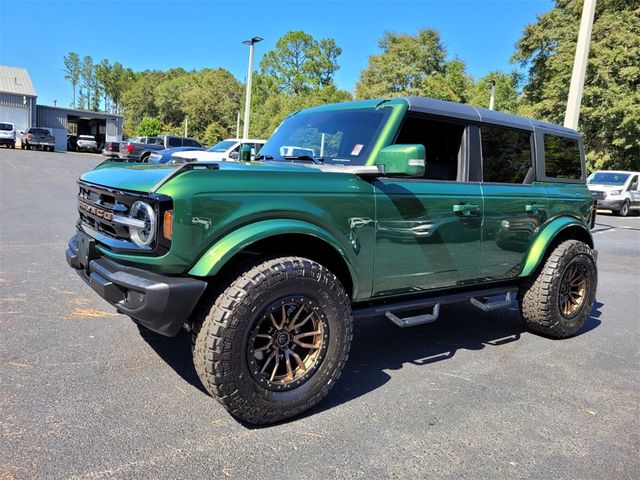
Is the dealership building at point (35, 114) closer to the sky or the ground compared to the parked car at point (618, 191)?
closer to the sky

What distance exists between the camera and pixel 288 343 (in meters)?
3.07

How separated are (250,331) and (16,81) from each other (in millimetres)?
52974

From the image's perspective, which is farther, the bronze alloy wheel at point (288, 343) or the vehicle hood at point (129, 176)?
the bronze alloy wheel at point (288, 343)

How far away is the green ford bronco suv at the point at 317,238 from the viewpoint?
9.00 feet

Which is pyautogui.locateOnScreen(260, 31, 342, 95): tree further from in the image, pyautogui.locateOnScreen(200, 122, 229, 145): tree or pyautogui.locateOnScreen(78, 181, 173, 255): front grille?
pyautogui.locateOnScreen(78, 181, 173, 255): front grille

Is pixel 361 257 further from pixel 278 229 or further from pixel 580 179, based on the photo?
pixel 580 179

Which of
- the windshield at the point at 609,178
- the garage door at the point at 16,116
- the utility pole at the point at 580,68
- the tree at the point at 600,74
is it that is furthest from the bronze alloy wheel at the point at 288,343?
the garage door at the point at 16,116

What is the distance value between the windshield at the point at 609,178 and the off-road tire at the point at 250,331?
20.1m

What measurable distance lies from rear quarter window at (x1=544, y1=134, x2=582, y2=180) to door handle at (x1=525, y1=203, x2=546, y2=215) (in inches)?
16.3

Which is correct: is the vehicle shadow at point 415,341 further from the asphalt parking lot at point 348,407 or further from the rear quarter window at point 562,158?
the rear quarter window at point 562,158

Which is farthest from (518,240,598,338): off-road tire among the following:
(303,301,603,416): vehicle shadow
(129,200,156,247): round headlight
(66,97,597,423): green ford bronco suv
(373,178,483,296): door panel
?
(129,200,156,247): round headlight

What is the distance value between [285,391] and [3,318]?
2.73 m

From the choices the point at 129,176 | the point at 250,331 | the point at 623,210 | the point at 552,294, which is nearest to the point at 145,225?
the point at 129,176

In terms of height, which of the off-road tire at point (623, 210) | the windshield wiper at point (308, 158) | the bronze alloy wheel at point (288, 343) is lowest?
the bronze alloy wheel at point (288, 343)
